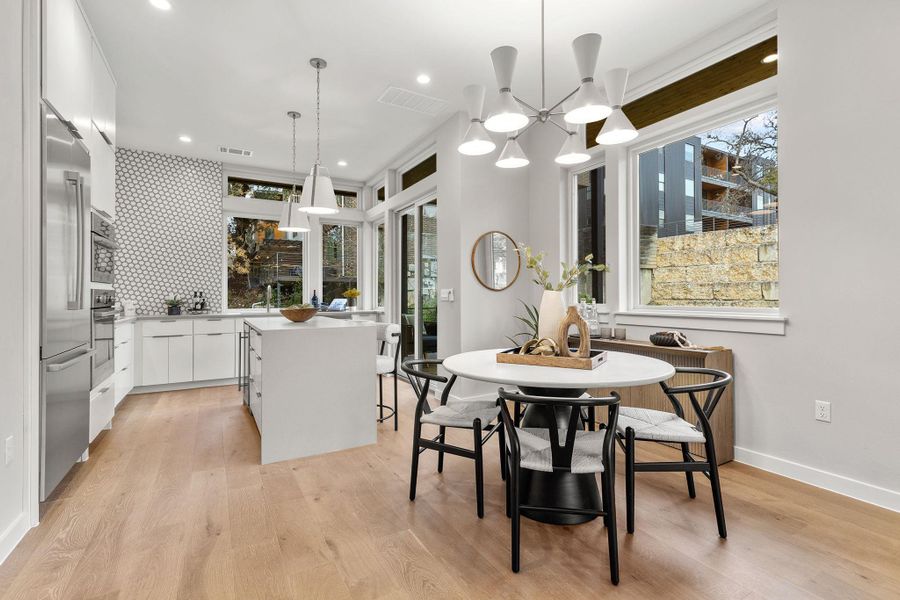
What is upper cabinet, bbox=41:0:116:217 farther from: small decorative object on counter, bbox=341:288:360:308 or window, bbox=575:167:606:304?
window, bbox=575:167:606:304

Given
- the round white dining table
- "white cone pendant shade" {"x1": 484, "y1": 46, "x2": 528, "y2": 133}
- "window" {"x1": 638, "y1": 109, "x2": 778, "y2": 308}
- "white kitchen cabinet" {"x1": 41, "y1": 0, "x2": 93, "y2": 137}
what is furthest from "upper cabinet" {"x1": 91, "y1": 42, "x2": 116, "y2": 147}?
"window" {"x1": 638, "y1": 109, "x2": 778, "y2": 308}

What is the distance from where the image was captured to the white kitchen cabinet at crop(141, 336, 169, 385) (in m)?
4.83

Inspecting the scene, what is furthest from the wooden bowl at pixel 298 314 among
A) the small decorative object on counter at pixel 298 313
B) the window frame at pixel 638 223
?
the window frame at pixel 638 223

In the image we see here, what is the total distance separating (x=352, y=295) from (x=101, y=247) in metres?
3.34

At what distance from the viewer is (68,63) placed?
8.04ft

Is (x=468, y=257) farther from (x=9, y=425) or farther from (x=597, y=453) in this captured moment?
(x=9, y=425)

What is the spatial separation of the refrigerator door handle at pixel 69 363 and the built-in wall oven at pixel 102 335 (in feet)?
0.64

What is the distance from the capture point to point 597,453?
1768 mm

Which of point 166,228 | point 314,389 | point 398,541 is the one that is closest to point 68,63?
point 314,389

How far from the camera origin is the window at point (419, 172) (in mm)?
5008

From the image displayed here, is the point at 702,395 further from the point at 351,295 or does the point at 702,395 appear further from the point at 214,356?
the point at 214,356

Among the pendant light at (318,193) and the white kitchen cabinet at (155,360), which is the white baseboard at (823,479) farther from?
the white kitchen cabinet at (155,360)

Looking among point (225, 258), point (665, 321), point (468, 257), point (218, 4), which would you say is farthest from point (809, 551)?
point (225, 258)

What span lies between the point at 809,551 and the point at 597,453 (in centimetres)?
101
